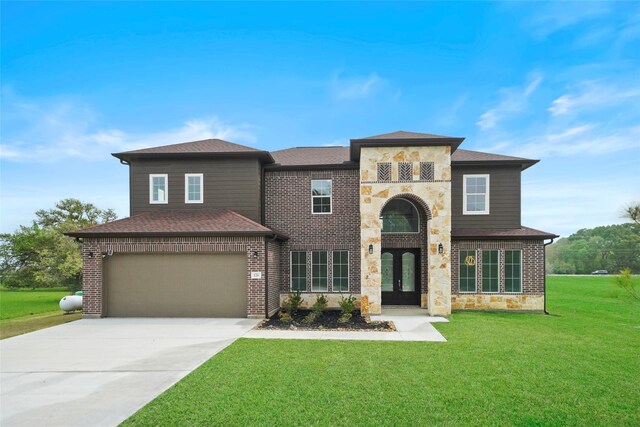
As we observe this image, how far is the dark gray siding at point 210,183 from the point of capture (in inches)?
504

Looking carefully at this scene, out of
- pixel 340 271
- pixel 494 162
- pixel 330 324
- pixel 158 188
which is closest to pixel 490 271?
pixel 494 162

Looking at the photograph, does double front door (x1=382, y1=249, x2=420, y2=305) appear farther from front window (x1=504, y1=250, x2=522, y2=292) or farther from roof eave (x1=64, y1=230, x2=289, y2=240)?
roof eave (x1=64, y1=230, x2=289, y2=240)

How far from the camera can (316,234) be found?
1315 centimetres

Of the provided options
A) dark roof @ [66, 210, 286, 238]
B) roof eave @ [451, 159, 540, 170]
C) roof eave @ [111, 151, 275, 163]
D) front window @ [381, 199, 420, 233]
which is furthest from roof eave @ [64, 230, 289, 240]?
roof eave @ [451, 159, 540, 170]

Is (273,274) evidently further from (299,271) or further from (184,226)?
(184,226)

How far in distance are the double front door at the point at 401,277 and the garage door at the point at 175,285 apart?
5329 millimetres

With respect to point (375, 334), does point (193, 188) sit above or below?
above

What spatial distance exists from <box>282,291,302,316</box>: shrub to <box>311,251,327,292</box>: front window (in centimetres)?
71

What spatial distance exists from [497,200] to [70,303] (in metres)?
16.7

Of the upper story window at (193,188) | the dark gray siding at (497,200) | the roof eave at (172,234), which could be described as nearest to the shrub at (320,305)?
the roof eave at (172,234)

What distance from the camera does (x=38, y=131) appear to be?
49.3 feet

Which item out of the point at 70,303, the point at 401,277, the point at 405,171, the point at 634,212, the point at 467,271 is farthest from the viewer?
the point at 70,303

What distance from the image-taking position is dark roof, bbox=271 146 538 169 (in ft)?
42.1

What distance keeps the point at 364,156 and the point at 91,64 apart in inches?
452
